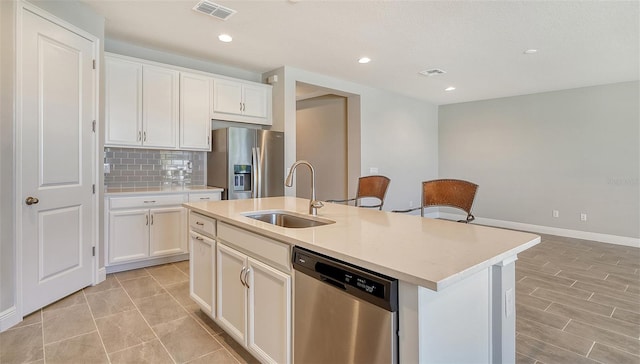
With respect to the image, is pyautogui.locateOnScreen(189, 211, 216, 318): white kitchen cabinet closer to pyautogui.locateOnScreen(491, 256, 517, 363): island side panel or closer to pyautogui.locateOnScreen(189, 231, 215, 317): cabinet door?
pyautogui.locateOnScreen(189, 231, 215, 317): cabinet door

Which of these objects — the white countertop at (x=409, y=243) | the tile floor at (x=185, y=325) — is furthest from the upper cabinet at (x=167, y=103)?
the white countertop at (x=409, y=243)

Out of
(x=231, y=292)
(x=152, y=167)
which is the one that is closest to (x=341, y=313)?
(x=231, y=292)

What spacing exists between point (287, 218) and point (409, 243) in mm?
1074

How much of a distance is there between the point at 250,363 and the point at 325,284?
1.00 m

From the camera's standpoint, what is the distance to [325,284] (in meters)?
1.30

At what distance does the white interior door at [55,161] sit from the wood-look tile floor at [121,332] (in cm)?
25

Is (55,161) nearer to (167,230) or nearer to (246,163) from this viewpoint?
(167,230)

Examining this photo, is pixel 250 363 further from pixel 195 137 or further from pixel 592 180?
pixel 592 180

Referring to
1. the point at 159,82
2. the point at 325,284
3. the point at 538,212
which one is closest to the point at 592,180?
the point at 538,212

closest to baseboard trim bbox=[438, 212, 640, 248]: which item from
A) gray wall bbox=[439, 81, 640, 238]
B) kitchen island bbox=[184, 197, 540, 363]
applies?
gray wall bbox=[439, 81, 640, 238]

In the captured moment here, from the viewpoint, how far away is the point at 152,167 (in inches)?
159

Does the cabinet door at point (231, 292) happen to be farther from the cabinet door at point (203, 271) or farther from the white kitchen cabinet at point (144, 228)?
the white kitchen cabinet at point (144, 228)

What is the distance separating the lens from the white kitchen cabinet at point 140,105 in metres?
3.40

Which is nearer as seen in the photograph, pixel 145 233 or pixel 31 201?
pixel 31 201
